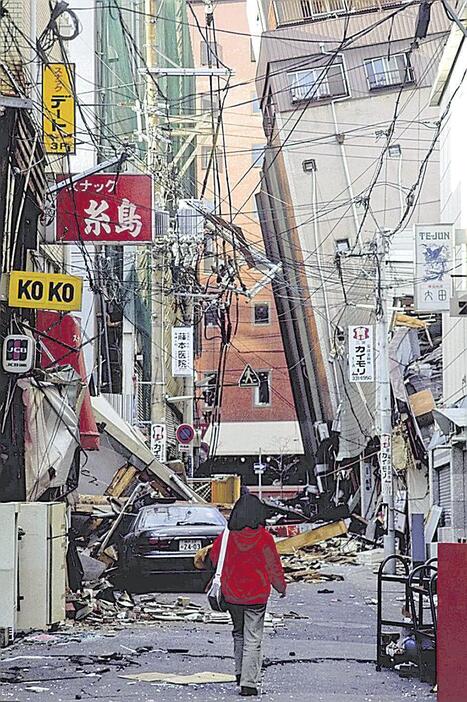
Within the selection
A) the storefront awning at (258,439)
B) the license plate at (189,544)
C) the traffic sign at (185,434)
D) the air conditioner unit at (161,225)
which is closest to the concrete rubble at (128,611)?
the license plate at (189,544)

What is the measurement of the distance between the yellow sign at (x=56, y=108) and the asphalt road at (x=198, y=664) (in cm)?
687

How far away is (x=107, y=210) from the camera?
15641mm

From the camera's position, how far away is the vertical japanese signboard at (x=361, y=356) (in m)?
31.5

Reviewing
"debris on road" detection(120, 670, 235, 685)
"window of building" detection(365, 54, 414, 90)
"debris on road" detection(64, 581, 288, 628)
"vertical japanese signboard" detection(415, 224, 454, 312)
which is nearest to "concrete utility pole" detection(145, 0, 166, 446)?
"vertical japanese signboard" detection(415, 224, 454, 312)

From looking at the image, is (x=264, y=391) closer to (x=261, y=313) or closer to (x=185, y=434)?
(x=261, y=313)

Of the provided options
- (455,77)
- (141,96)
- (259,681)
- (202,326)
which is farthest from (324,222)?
(259,681)

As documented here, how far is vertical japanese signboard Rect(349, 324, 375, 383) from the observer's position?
31.5m

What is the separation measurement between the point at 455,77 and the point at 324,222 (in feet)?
69.0

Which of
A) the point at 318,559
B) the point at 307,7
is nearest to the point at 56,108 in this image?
the point at 318,559

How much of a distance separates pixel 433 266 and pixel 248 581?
11326 millimetres

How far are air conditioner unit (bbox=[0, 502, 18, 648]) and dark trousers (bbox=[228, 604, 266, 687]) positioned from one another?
199 centimetres

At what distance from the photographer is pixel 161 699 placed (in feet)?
29.0

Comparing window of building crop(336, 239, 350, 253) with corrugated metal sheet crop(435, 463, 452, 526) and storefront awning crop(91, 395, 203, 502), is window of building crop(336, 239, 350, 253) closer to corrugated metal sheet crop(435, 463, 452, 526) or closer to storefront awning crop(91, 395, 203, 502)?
corrugated metal sheet crop(435, 463, 452, 526)

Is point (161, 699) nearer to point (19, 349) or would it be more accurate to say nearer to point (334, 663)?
point (334, 663)
